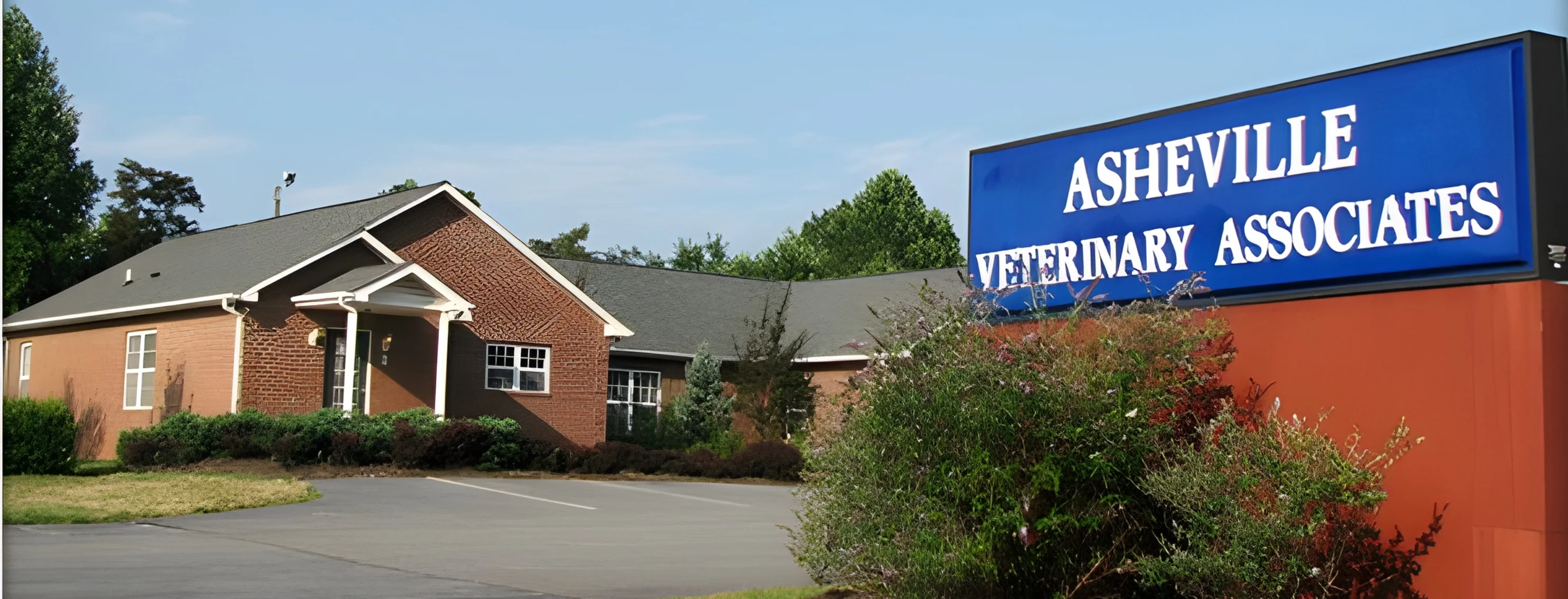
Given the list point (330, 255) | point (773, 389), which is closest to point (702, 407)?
point (773, 389)

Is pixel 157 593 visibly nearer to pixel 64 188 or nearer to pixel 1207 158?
pixel 1207 158

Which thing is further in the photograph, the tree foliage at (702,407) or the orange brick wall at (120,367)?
the tree foliage at (702,407)

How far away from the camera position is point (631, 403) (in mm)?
36094

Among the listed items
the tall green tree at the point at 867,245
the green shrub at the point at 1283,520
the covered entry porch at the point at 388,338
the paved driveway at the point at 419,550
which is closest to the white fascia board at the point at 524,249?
the covered entry porch at the point at 388,338

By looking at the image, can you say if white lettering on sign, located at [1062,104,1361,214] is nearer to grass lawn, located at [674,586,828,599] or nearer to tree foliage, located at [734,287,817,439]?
grass lawn, located at [674,586,828,599]

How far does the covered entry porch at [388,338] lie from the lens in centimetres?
2688

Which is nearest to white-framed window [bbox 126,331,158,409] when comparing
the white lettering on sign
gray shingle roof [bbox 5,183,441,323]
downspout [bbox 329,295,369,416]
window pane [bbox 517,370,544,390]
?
gray shingle roof [bbox 5,183,441,323]

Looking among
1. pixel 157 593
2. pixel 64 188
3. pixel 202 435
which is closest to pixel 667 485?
pixel 202 435

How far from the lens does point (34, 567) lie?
454 inches

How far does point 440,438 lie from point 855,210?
5517 centimetres

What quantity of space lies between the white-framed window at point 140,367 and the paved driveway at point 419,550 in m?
9.91

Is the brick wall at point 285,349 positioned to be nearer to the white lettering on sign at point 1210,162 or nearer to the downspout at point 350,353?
the downspout at point 350,353

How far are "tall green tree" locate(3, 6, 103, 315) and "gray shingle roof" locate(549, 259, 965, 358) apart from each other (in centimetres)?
1595

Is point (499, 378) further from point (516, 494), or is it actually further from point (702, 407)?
point (516, 494)
